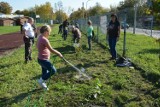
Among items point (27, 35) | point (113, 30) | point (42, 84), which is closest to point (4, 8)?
point (27, 35)

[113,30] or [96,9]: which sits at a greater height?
[96,9]

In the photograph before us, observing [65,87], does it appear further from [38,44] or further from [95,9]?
[95,9]

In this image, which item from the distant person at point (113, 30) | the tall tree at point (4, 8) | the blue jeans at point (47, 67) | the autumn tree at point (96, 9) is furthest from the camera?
the tall tree at point (4, 8)

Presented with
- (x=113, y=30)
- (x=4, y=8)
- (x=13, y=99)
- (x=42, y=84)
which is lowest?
(x=13, y=99)

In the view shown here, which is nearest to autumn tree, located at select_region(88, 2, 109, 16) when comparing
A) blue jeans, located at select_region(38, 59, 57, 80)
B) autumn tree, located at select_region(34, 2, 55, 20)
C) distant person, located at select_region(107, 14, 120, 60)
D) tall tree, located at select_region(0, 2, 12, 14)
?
autumn tree, located at select_region(34, 2, 55, 20)

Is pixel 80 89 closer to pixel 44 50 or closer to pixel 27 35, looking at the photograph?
pixel 44 50

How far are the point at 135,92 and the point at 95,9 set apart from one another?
106 m

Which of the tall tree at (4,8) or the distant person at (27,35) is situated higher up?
the tall tree at (4,8)

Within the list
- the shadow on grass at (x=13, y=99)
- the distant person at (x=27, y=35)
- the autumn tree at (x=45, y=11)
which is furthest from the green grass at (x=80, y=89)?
the autumn tree at (x=45, y=11)

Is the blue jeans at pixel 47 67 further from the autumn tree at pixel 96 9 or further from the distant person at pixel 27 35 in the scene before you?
the autumn tree at pixel 96 9

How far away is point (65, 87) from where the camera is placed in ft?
26.1

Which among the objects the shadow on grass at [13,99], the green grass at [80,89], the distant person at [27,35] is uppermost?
the distant person at [27,35]

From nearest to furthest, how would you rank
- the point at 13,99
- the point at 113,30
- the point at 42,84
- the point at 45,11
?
1. the point at 13,99
2. the point at 42,84
3. the point at 113,30
4. the point at 45,11

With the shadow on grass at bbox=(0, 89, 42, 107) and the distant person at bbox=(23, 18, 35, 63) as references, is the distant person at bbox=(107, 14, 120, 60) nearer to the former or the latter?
the distant person at bbox=(23, 18, 35, 63)
